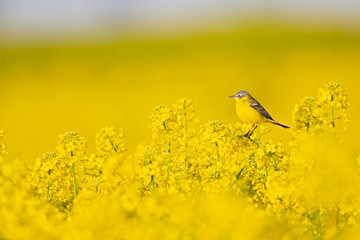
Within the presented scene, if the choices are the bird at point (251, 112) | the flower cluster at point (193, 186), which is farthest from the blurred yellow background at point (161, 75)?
the flower cluster at point (193, 186)

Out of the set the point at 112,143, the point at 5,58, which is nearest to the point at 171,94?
the point at 5,58

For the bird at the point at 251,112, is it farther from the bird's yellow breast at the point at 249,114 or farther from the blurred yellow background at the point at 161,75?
the blurred yellow background at the point at 161,75

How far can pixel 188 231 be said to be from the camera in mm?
2369

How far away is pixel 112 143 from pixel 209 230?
1897 mm

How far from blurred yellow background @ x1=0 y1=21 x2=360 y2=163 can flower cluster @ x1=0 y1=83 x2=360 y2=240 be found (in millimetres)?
9696

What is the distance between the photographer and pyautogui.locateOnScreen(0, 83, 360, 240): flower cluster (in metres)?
2.39

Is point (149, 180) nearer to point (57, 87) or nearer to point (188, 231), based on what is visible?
point (188, 231)

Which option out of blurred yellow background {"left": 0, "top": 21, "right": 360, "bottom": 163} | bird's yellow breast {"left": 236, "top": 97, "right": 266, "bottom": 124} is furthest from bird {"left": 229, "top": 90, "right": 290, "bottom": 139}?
blurred yellow background {"left": 0, "top": 21, "right": 360, "bottom": 163}

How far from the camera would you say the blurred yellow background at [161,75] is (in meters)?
16.2

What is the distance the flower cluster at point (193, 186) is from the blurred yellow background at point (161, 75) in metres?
9.70

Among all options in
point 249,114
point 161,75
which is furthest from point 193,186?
point 161,75

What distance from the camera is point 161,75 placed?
65.2ft

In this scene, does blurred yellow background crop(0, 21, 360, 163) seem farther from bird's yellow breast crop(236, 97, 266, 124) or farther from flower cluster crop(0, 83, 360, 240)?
flower cluster crop(0, 83, 360, 240)

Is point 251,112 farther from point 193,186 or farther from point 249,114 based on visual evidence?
point 193,186
